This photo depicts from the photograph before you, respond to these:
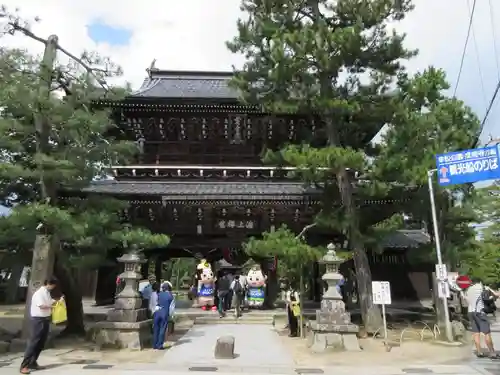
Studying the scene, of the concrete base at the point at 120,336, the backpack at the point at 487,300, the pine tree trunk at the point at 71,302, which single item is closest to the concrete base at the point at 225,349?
the concrete base at the point at 120,336

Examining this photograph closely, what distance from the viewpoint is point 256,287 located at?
17953 mm

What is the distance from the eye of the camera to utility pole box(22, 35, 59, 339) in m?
10.6

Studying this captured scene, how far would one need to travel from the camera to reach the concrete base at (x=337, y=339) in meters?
10.6

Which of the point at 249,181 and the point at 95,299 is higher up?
the point at 249,181

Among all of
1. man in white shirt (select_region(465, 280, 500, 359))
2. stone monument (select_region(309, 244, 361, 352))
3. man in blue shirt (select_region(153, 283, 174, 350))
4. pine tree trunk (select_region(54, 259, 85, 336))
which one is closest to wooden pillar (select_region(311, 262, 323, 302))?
stone monument (select_region(309, 244, 361, 352))

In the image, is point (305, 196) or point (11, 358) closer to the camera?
point (11, 358)

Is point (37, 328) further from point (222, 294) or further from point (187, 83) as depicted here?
point (187, 83)

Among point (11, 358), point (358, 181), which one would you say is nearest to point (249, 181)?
point (358, 181)

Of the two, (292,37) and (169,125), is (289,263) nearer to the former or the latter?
(292,37)

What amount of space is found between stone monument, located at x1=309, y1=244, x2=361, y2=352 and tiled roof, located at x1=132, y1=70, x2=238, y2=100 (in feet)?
40.1

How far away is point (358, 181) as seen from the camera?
14180 millimetres

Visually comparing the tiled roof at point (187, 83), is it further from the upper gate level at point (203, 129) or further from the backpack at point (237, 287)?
the backpack at point (237, 287)

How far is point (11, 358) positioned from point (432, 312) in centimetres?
1730

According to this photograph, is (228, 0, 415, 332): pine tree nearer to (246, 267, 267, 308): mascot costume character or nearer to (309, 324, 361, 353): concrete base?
(309, 324, 361, 353): concrete base
